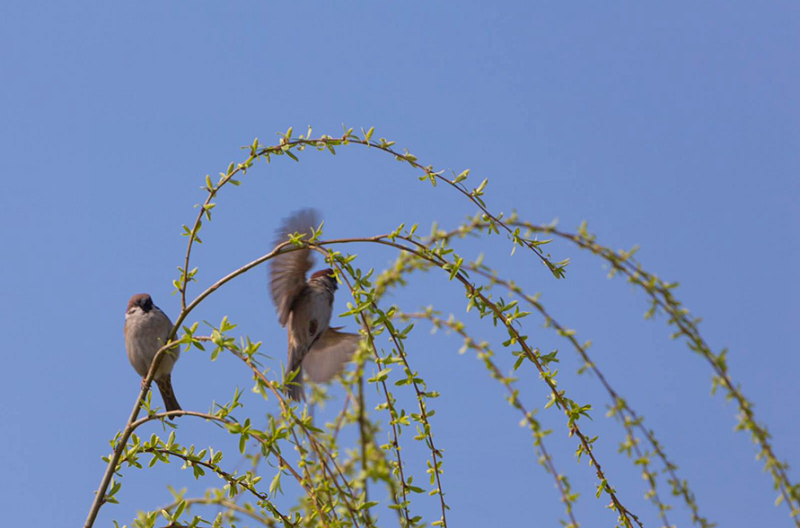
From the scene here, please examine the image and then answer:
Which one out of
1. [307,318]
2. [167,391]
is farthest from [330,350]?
[167,391]

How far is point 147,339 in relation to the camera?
4.22 m

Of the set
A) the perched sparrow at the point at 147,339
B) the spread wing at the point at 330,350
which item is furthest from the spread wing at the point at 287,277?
the perched sparrow at the point at 147,339

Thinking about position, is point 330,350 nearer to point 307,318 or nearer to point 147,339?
point 307,318

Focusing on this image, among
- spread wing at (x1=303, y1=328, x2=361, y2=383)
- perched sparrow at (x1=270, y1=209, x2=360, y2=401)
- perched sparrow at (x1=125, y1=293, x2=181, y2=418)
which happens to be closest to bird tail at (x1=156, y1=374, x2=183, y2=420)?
perched sparrow at (x1=125, y1=293, x2=181, y2=418)

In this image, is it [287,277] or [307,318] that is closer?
[287,277]

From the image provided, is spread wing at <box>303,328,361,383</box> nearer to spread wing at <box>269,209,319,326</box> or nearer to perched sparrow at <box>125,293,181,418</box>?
spread wing at <box>269,209,319,326</box>

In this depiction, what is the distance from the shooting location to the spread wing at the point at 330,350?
4.49 meters

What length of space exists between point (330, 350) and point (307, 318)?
454 mm

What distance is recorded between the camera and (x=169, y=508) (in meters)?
2.45

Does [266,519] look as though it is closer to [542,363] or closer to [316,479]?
[316,479]

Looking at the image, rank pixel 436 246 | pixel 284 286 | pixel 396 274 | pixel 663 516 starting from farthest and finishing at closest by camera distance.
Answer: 1. pixel 284 286
2. pixel 396 274
3. pixel 663 516
4. pixel 436 246

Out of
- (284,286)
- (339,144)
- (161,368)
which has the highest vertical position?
(284,286)

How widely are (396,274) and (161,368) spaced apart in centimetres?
163

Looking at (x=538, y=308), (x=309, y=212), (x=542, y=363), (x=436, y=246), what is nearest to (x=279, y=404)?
(x=436, y=246)
